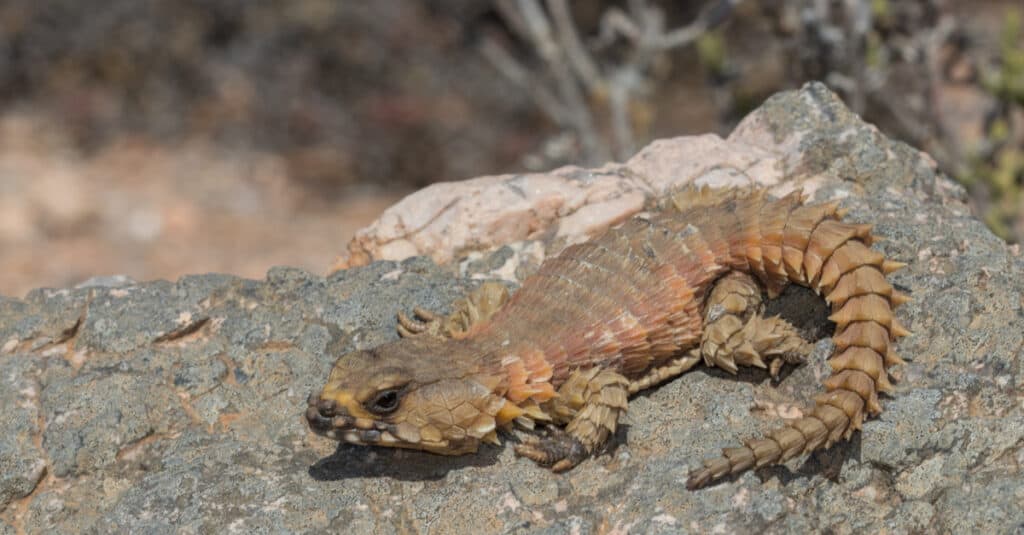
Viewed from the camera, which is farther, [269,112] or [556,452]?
[269,112]

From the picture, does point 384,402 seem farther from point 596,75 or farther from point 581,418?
point 596,75

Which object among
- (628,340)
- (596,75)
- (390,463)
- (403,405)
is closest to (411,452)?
(390,463)

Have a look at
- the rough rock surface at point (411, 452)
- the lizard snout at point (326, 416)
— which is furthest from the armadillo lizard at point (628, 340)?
the rough rock surface at point (411, 452)

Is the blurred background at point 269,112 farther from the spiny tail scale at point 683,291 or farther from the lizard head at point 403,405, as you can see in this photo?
the lizard head at point 403,405

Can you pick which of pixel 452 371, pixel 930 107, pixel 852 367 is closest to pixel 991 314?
pixel 852 367

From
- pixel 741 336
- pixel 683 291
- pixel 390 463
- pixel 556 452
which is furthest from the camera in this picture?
pixel 683 291

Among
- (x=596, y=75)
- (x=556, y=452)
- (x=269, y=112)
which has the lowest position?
(x=556, y=452)

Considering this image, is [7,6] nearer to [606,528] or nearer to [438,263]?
[438,263]

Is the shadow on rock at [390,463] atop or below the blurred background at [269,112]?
below
